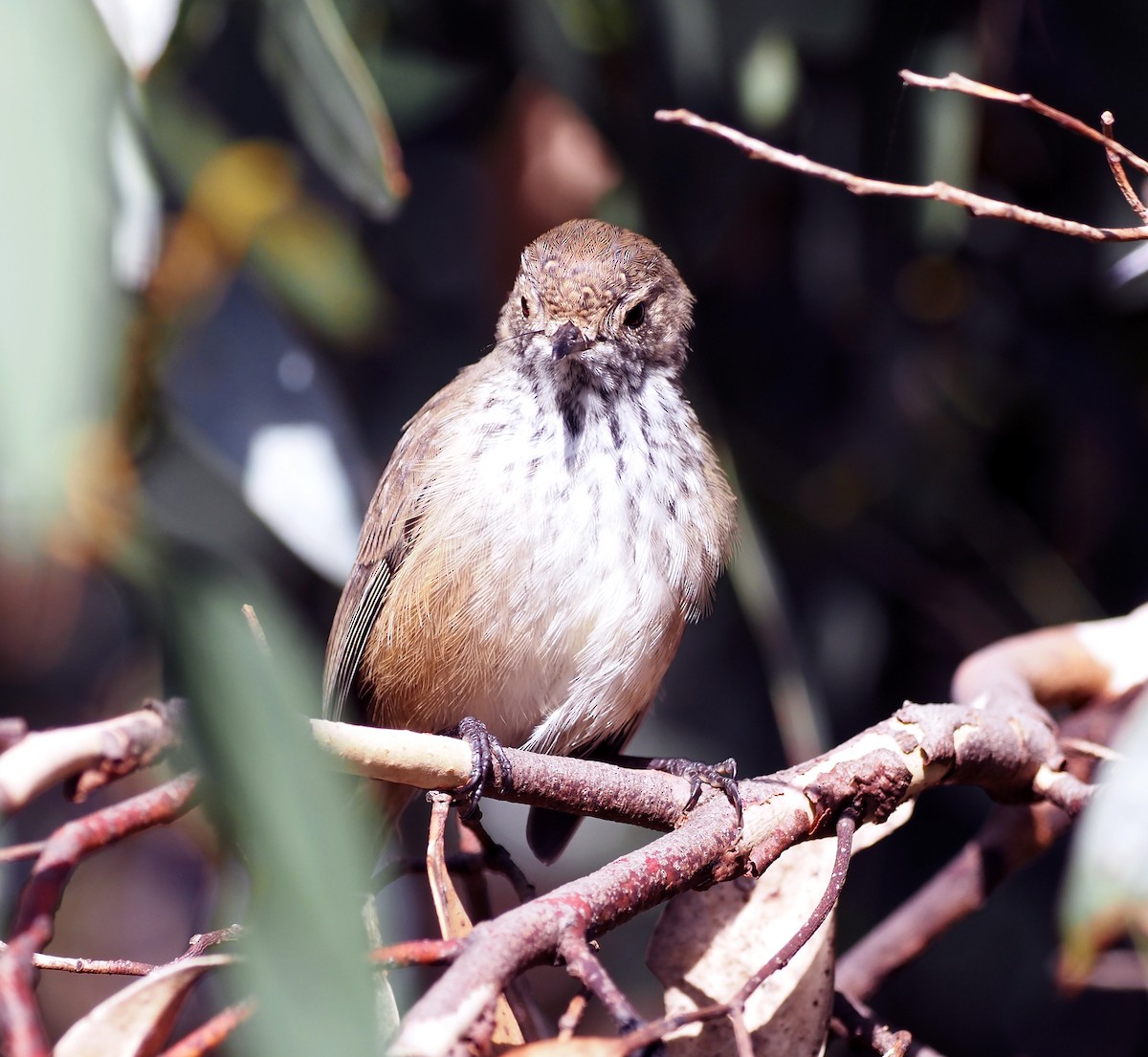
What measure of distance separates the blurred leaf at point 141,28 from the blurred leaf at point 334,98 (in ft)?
0.61

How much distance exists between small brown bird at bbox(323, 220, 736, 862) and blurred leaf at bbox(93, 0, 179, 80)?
0.83 meters

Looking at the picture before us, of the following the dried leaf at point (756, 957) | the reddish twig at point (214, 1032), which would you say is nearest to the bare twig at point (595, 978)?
the reddish twig at point (214, 1032)

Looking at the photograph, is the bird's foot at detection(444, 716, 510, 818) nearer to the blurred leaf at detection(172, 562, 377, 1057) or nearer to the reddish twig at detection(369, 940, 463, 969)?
the blurred leaf at detection(172, 562, 377, 1057)

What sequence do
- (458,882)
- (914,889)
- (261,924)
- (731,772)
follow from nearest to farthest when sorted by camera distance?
(261,924)
(731,772)
(458,882)
(914,889)

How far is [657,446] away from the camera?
249 centimetres

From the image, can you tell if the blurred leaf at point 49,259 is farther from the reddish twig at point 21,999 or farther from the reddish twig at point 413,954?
the reddish twig at point 413,954

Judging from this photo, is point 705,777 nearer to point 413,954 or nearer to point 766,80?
point 413,954

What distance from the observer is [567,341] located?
2424mm

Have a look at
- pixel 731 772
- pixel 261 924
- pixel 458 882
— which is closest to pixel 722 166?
pixel 731 772

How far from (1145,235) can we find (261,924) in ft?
3.86

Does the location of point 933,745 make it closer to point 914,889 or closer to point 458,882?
point 458,882

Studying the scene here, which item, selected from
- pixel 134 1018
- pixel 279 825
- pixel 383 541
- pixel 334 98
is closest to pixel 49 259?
pixel 279 825

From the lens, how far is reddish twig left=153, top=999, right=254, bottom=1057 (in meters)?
0.99

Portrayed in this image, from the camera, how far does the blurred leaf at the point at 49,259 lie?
103cm
